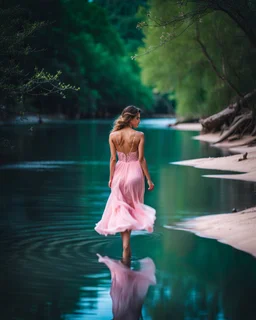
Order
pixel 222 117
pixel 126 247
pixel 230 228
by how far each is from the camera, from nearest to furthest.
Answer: pixel 126 247 → pixel 230 228 → pixel 222 117

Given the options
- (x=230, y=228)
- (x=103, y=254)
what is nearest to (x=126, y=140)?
(x=103, y=254)

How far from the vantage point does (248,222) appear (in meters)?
12.5

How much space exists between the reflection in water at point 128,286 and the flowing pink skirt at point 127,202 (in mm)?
405

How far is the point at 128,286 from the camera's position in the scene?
28.6 ft

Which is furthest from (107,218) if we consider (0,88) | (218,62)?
(218,62)

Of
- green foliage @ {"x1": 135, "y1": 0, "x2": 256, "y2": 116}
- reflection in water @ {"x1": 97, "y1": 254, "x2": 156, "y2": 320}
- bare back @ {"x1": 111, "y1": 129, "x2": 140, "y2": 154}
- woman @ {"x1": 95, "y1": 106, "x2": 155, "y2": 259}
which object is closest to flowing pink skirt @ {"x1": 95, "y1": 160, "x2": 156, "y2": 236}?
woman @ {"x1": 95, "y1": 106, "x2": 155, "y2": 259}

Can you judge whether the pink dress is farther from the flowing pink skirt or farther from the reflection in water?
the reflection in water

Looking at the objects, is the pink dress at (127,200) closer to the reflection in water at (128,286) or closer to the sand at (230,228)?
the reflection in water at (128,286)

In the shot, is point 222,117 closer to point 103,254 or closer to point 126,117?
point 103,254

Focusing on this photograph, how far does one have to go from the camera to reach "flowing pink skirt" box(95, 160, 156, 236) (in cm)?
1045

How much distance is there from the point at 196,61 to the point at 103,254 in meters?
48.4

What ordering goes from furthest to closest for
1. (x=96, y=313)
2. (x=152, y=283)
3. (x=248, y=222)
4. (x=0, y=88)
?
(x=0, y=88) → (x=248, y=222) → (x=152, y=283) → (x=96, y=313)

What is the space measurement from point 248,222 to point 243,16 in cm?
741

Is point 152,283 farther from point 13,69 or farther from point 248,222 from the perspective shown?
point 13,69
